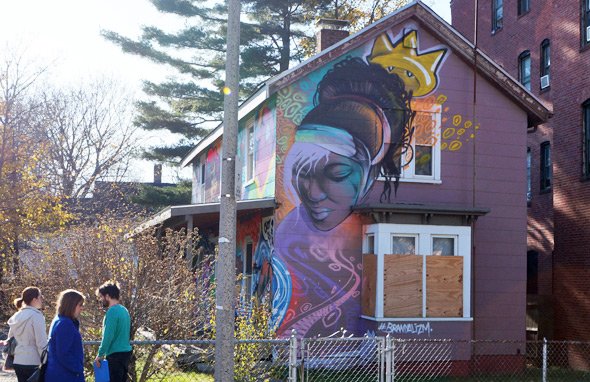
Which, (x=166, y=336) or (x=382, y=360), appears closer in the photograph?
(x=382, y=360)

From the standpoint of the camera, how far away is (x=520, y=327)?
17078mm

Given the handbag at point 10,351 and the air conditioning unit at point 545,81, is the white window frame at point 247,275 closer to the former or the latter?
the handbag at point 10,351

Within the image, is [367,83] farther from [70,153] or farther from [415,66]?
[70,153]

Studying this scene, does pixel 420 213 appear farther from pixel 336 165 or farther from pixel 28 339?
pixel 28 339

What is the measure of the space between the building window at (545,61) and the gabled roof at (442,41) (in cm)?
461

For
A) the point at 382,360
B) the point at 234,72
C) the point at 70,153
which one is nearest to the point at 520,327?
the point at 382,360

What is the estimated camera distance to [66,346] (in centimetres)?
772

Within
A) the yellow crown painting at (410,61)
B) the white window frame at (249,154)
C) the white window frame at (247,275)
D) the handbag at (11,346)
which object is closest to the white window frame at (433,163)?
the yellow crown painting at (410,61)

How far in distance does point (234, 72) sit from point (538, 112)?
11408mm

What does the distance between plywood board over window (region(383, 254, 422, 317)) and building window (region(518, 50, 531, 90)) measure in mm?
10305

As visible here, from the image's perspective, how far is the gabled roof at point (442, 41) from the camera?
52.2 ft

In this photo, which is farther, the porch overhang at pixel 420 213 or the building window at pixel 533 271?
the building window at pixel 533 271

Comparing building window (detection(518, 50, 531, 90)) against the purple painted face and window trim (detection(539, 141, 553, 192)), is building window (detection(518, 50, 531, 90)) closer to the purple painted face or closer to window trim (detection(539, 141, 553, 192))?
window trim (detection(539, 141, 553, 192))

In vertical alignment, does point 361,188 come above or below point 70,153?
below
